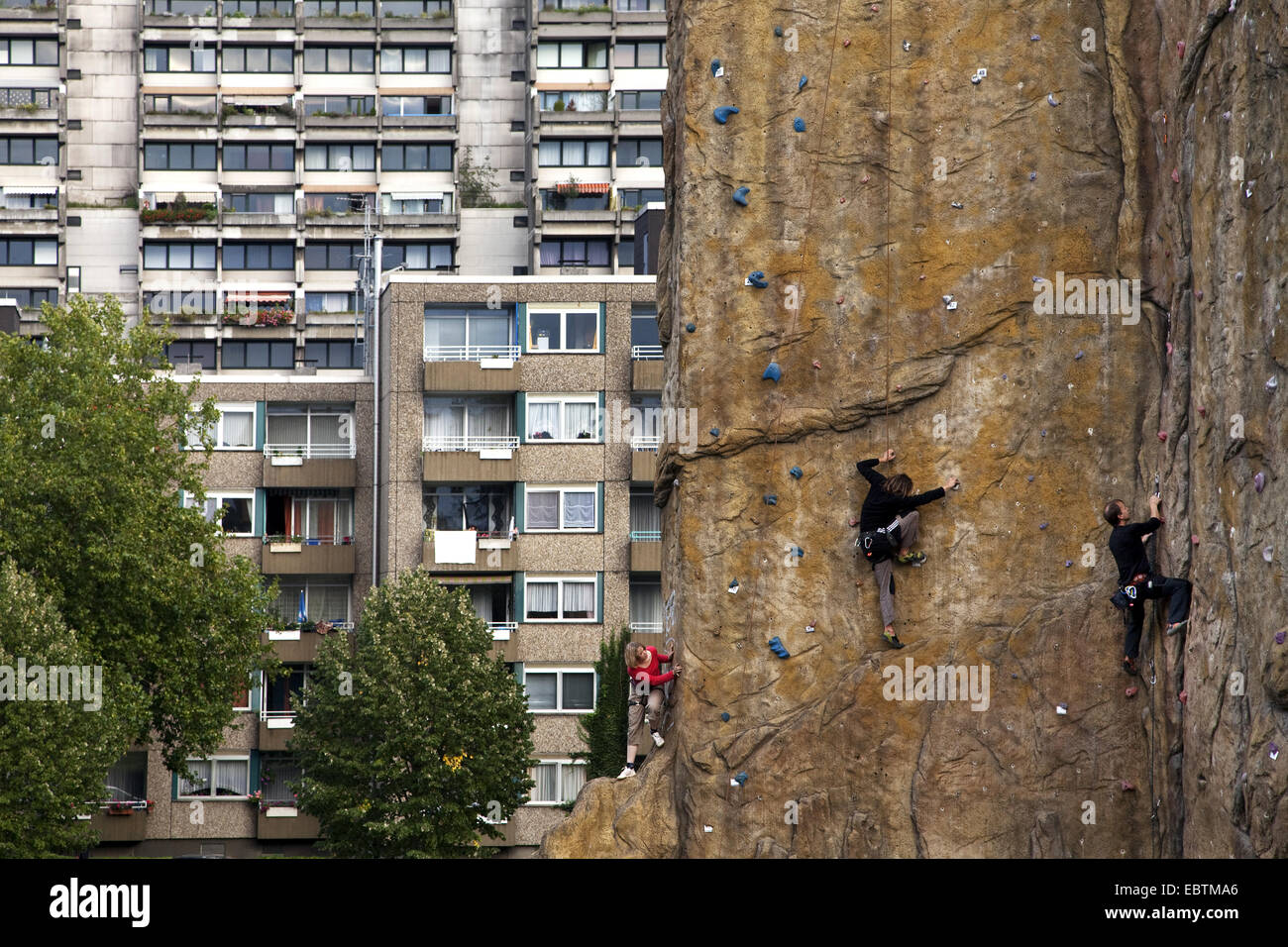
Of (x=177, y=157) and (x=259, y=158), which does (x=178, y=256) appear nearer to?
(x=177, y=157)

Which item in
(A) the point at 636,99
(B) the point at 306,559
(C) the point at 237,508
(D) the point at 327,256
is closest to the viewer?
(B) the point at 306,559

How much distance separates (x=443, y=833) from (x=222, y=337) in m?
46.8

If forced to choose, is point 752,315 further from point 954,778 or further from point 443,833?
point 443,833

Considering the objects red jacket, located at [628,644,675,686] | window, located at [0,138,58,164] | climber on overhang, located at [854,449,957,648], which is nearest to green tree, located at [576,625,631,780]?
red jacket, located at [628,644,675,686]

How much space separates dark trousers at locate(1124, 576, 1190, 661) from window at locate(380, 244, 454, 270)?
234 feet

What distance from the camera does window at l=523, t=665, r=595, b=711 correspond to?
59.2 m

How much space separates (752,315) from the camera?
A: 943 inches

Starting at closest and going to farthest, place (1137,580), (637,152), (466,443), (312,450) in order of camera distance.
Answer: (1137,580), (466,443), (312,450), (637,152)

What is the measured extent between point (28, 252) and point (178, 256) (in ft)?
23.4

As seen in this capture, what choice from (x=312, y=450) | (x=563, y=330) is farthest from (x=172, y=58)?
(x=563, y=330)

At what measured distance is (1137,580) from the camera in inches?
850

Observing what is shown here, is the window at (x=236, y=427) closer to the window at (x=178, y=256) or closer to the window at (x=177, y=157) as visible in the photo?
the window at (x=178, y=256)

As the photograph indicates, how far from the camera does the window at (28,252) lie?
298ft
